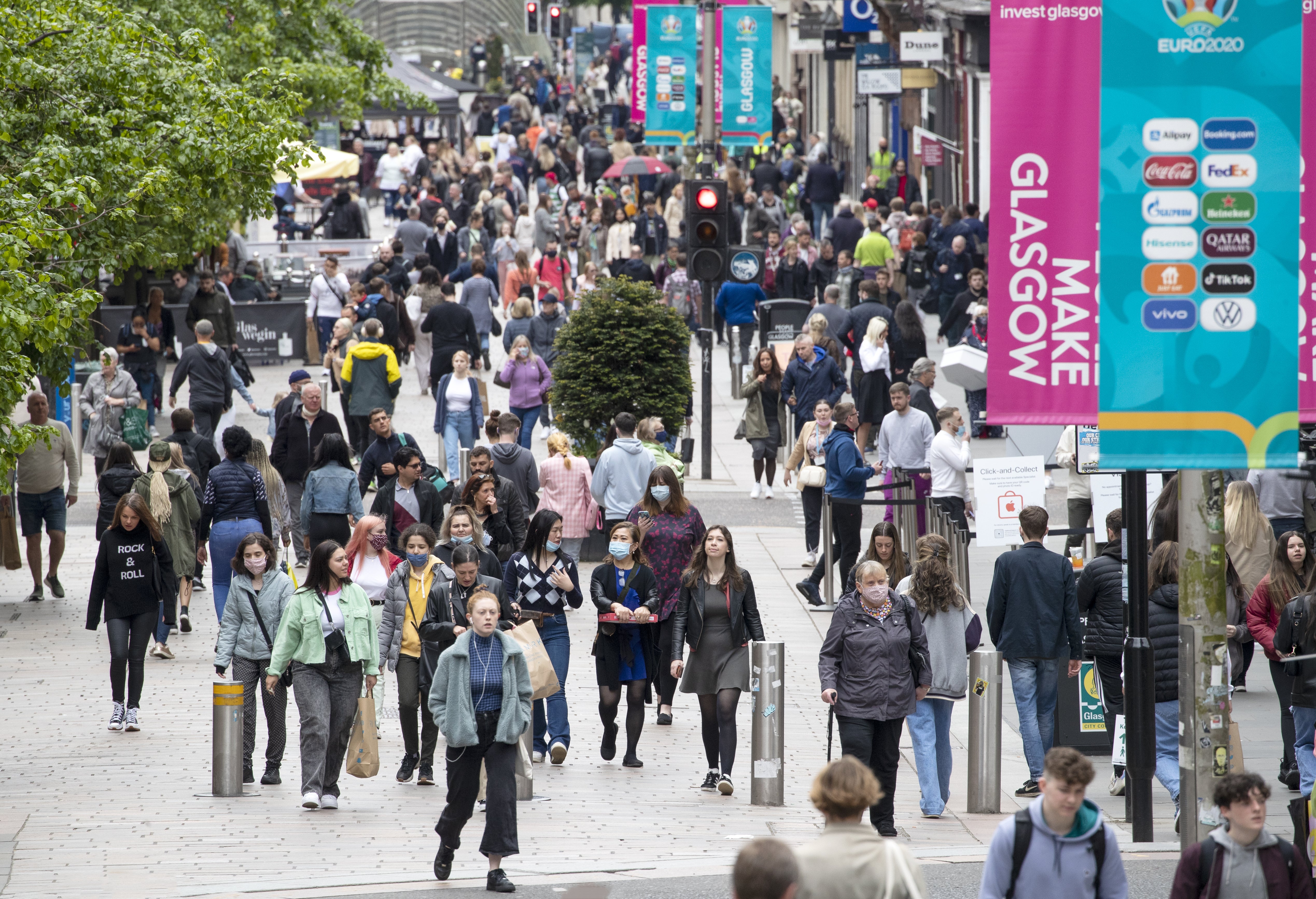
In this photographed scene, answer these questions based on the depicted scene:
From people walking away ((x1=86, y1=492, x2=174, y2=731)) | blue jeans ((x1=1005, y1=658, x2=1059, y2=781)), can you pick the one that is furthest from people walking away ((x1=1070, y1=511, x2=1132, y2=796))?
people walking away ((x1=86, y1=492, x2=174, y2=731))

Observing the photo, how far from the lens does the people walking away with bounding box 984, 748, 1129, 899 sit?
655cm

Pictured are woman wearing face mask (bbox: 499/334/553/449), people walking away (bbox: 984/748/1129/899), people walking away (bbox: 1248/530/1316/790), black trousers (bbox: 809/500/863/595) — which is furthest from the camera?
woman wearing face mask (bbox: 499/334/553/449)

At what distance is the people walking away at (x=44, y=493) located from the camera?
1584cm

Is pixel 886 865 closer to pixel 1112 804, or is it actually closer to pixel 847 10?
pixel 1112 804

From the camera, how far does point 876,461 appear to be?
2159cm

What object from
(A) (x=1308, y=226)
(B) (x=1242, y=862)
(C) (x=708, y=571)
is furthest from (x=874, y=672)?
(B) (x=1242, y=862)

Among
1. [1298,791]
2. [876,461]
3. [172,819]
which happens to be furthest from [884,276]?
[172,819]

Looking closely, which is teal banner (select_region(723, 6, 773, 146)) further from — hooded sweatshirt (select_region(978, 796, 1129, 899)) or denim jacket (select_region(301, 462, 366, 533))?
hooded sweatshirt (select_region(978, 796, 1129, 899))

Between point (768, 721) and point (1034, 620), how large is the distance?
165 cm

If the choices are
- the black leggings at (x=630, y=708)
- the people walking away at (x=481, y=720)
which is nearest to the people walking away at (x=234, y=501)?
the black leggings at (x=630, y=708)

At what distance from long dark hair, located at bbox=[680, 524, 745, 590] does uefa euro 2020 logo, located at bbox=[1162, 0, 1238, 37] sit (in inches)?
179

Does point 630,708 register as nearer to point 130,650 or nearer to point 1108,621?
point 1108,621

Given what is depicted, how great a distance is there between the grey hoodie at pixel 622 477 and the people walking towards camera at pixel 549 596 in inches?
144

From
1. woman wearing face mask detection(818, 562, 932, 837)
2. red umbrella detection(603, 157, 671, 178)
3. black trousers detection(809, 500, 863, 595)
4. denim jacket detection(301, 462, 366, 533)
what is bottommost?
woman wearing face mask detection(818, 562, 932, 837)
